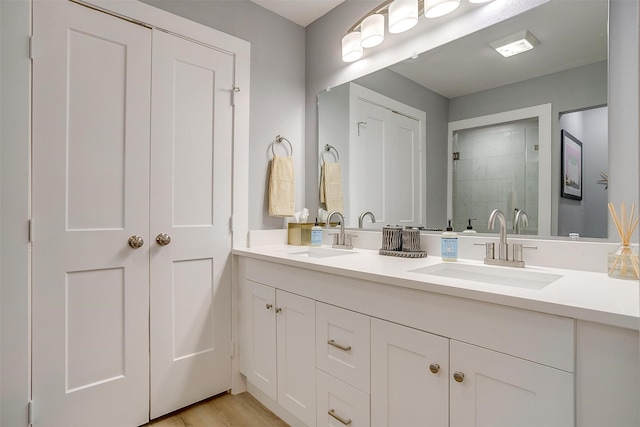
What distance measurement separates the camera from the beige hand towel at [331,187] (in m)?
2.16

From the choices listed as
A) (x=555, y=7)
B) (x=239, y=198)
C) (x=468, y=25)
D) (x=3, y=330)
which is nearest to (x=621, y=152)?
(x=555, y=7)

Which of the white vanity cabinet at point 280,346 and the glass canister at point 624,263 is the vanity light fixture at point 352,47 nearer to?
the white vanity cabinet at point 280,346

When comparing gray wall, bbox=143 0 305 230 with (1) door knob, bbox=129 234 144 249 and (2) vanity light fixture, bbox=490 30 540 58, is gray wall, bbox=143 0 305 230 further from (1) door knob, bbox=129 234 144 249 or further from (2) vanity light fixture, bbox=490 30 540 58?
(2) vanity light fixture, bbox=490 30 540 58

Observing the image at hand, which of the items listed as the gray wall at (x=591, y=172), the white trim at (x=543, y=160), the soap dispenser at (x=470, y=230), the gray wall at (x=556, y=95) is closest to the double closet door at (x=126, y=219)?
the soap dispenser at (x=470, y=230)

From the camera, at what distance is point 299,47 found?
2.38 metres

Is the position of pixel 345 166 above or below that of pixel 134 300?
above

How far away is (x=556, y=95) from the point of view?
1.28m

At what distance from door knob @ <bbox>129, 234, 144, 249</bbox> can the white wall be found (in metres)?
0.38

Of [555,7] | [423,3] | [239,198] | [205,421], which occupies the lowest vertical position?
[205,421]

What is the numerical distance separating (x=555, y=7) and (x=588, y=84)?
34 cm

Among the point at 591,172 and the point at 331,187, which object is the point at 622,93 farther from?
the point at 331,187

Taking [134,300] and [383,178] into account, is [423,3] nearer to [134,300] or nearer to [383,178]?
[383,178]

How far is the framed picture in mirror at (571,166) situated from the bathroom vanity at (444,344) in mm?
303

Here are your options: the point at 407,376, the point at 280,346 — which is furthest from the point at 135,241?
the point at 407,376
